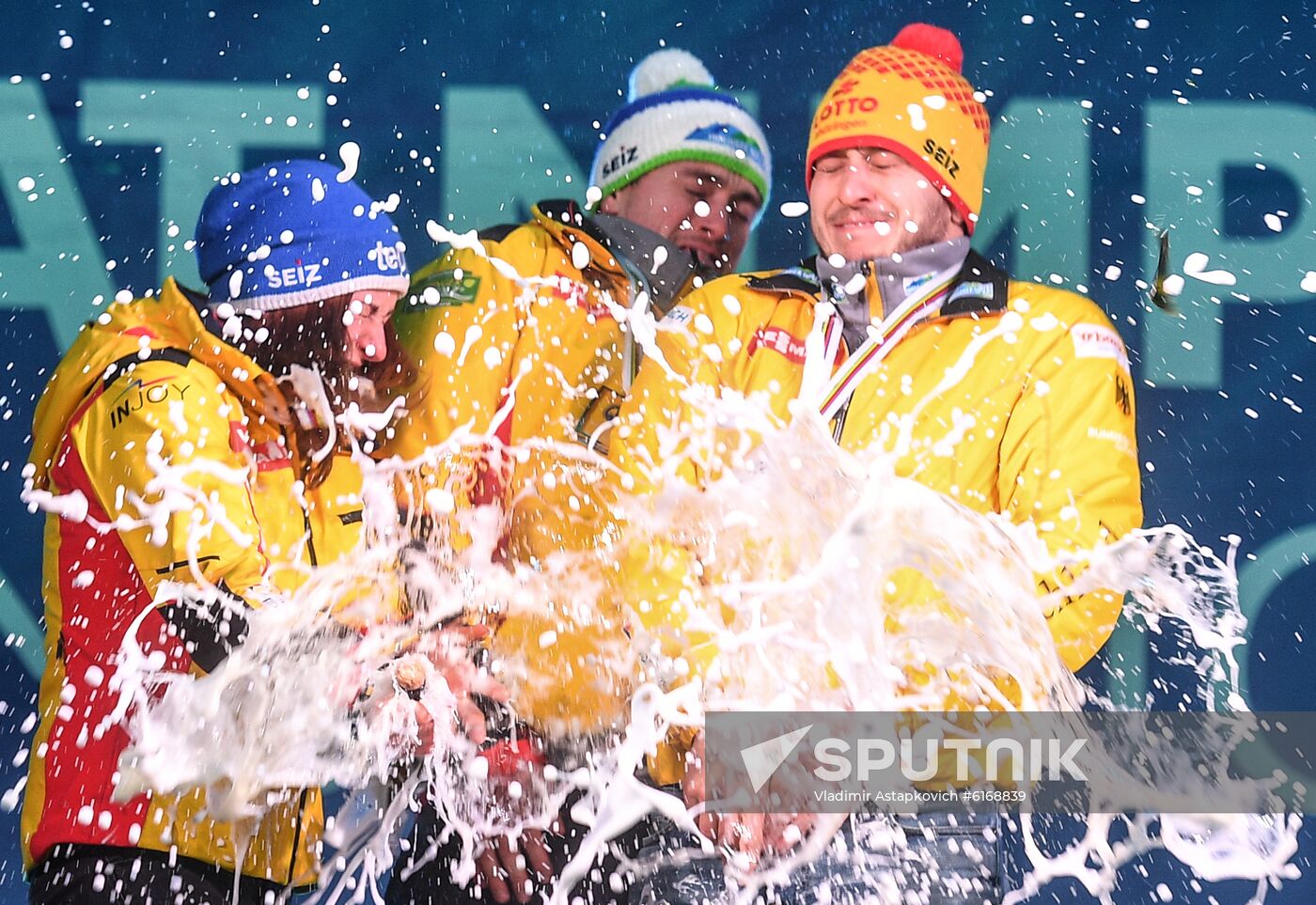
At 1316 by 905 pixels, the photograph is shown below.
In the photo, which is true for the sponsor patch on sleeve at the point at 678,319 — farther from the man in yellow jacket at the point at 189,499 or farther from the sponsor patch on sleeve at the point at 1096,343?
the sponsor patch on sleeve at the point at 1096,343

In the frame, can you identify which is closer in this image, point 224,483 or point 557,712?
point 224,483

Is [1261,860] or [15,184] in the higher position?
[1261,860]

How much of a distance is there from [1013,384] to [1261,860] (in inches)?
52.5

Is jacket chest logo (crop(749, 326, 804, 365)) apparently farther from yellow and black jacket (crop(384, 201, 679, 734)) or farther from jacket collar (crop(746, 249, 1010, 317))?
yellow and black jacket (crop(384, 201, 679, 734))

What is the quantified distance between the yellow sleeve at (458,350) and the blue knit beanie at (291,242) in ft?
0.60

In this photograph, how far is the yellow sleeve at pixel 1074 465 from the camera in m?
2.21

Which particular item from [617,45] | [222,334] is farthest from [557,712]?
[617,45]

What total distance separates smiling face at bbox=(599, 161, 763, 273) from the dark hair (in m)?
0.57

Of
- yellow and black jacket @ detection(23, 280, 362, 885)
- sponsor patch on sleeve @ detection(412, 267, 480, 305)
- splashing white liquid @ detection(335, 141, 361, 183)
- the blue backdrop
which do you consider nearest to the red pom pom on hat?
the blue backdrop

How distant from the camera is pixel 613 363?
2.66 metres

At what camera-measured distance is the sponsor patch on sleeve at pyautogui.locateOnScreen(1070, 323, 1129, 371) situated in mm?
2338

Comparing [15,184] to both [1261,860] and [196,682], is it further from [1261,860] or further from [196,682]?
[1261,860]

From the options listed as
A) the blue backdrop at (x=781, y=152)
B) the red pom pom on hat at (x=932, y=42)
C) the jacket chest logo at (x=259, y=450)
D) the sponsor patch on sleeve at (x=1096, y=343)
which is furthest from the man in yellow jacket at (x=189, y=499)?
the sponsor patch on sleeve at (x=1096, y=343)

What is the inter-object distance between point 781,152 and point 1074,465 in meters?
1.12
